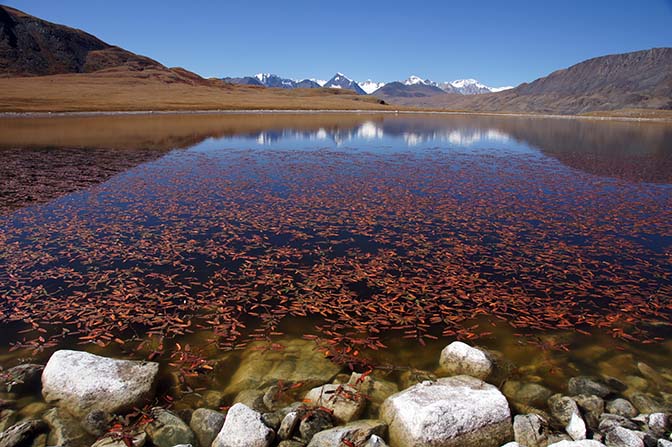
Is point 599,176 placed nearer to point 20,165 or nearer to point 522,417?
point 522,417

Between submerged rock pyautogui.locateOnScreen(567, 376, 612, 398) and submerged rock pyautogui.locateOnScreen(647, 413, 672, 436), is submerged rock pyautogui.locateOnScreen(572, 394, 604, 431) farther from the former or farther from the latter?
submerged rock pyautogui.locateOnScreen(647, 413, 672, 436)

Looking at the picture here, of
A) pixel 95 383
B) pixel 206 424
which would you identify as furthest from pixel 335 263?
pixel 95 383

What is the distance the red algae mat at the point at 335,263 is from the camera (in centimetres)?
932

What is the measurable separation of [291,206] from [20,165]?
890 inches

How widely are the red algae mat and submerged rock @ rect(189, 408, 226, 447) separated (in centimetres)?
197

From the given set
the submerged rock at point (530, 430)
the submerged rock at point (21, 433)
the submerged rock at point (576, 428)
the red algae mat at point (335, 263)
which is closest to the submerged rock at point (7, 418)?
the submerged rock at point (21, 433)

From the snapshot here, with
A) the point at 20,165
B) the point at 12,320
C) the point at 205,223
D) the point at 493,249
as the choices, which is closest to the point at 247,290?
the point at 12,320

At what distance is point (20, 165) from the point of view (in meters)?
28.2

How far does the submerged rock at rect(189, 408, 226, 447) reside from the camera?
6305 millimetres

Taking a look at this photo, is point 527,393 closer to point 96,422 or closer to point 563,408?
point 563,408

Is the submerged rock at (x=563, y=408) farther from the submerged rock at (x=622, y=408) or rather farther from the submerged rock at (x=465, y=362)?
the submerged rock at (x=465, y=362)

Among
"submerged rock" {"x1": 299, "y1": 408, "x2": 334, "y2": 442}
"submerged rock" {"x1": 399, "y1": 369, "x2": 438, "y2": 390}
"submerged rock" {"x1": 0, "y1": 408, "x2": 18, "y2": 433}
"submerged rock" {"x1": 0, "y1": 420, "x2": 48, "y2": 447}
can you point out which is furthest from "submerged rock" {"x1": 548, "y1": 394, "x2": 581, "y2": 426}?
"submerged rock" {"x1": 0, "y1": 408, "x2": 18, "y2": 433}

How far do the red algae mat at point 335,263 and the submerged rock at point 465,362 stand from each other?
35.8 inches

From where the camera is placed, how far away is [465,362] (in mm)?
7758
